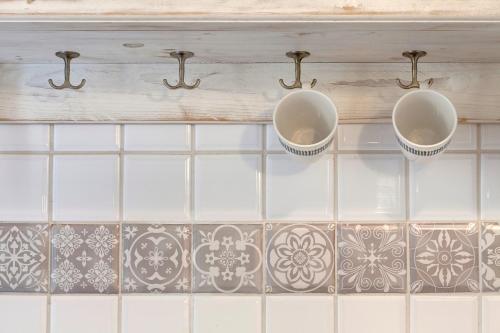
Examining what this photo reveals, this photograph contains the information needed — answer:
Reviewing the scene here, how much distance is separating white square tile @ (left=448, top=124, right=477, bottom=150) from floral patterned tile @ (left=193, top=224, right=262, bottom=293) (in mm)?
349

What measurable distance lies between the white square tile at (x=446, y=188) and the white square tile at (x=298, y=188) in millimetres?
141

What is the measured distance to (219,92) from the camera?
96 cm

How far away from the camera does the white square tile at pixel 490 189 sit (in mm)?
981

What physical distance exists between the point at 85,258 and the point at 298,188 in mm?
371

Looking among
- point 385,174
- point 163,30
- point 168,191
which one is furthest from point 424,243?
point 163,30

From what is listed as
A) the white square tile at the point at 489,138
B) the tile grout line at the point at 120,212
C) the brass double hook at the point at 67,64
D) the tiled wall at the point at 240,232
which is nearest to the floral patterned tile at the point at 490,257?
the tiled wall at the point at 240,232

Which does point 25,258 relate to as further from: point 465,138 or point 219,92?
point 465,138

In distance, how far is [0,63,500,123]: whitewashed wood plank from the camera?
0.95 meters

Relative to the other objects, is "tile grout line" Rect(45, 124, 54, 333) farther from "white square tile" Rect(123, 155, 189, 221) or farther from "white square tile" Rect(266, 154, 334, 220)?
"white square tile" Rect(266, 154, 334, 220)
